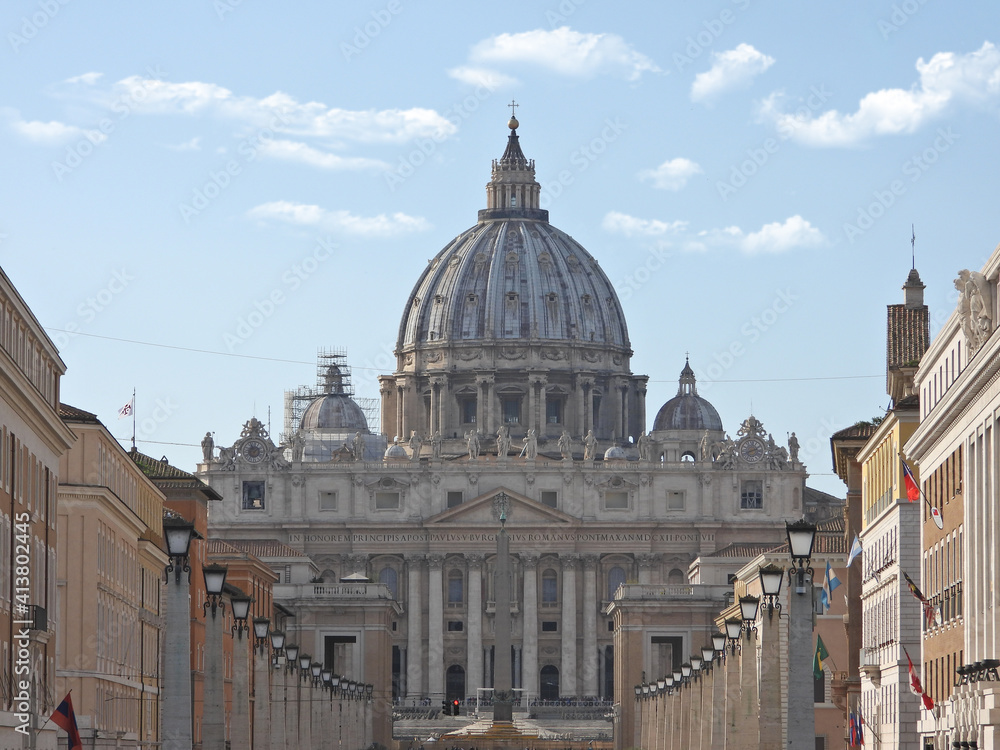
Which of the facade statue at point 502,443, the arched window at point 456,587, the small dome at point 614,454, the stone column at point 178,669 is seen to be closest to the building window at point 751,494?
the small dome at point 614,454

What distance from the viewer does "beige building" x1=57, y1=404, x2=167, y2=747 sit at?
59.1 m

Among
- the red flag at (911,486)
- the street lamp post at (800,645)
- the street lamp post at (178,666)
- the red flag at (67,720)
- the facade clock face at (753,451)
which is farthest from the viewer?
the facade clock face at (753,451)

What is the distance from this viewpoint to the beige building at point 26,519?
145ft

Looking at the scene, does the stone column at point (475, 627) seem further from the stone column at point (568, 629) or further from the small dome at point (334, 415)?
the small dome at point (334, 415)

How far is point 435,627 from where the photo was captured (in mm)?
172375

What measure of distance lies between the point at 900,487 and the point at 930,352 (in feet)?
23.7

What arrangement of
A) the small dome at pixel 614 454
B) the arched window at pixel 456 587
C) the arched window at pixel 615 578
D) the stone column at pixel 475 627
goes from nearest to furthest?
the stone column at pixel 475 627 → the arched window at pixel 456 587 → the arched window at pixel 615 578 → the small dome at pixel 614 454

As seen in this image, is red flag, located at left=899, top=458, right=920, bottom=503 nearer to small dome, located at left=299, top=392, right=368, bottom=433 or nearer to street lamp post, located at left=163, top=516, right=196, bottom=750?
street lamp post, located at left=163, top=516, right=196, bottom=750

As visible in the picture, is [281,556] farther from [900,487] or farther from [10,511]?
[10,511]

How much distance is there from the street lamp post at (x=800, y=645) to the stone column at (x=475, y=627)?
433 ft

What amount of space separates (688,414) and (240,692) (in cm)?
13749

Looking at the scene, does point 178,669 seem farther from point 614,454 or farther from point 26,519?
point 614,454

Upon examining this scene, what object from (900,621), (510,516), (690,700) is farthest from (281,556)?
(900,621)

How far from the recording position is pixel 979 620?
46562 mm
